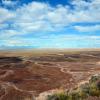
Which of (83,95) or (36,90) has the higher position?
(83,95)

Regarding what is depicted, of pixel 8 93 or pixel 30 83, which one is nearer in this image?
pixel 8 93

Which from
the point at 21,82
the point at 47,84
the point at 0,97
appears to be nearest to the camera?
the point at 0,97

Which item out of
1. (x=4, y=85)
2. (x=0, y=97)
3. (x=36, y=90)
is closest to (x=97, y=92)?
(x=0, y=97)

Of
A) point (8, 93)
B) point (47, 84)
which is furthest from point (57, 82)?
point (8, 93)

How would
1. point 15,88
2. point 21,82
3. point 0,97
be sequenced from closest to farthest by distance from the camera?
point 0,97 → point 15,88 → point 21,82

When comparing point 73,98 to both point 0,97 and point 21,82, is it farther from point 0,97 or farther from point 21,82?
point 21,82

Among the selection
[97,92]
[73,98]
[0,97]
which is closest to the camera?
[73,98]

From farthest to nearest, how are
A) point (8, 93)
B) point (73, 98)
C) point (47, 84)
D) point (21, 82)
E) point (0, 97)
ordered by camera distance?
point (21, 82), point (47, 84), point (8, 93), point (0, 97), point (73, 98)

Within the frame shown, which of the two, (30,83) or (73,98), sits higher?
(73,98)

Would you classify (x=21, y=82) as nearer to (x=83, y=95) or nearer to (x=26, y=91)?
(x=26, y=91)
